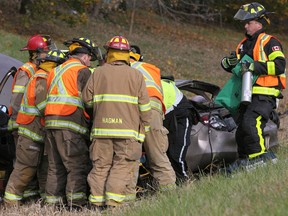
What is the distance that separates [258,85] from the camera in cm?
701

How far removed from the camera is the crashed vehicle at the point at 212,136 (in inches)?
274

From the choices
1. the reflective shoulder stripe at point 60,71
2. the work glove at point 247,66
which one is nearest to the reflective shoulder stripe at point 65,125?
the reflective shoulder stripe at point 60,71

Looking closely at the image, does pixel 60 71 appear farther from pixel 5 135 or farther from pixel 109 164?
pixel 5 135

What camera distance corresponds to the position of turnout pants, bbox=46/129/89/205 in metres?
6.59

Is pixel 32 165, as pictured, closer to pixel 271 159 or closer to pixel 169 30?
pixel 271 159

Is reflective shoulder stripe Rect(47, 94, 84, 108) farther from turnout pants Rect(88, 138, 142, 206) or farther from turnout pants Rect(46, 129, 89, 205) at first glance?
turnout pants Rect(88, 138, 142, 206)

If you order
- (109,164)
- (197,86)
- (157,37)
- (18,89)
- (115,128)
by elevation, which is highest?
(197,86)

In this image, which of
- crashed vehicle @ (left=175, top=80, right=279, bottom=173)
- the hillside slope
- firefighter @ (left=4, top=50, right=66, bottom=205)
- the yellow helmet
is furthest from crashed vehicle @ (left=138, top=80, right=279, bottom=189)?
the hillside slope

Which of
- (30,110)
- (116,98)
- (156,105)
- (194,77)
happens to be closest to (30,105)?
(30,110)

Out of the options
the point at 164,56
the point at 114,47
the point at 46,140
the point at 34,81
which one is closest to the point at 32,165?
the point at 46,140

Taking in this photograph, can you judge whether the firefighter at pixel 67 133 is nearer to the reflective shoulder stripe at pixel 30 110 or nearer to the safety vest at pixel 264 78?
the reflective shoulder stripe at pixel 30 110

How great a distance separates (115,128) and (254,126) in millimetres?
1618

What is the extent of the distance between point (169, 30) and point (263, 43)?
29.0 meters

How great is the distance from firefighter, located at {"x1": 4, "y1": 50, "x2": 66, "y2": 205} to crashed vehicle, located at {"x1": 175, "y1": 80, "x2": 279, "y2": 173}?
166cm
